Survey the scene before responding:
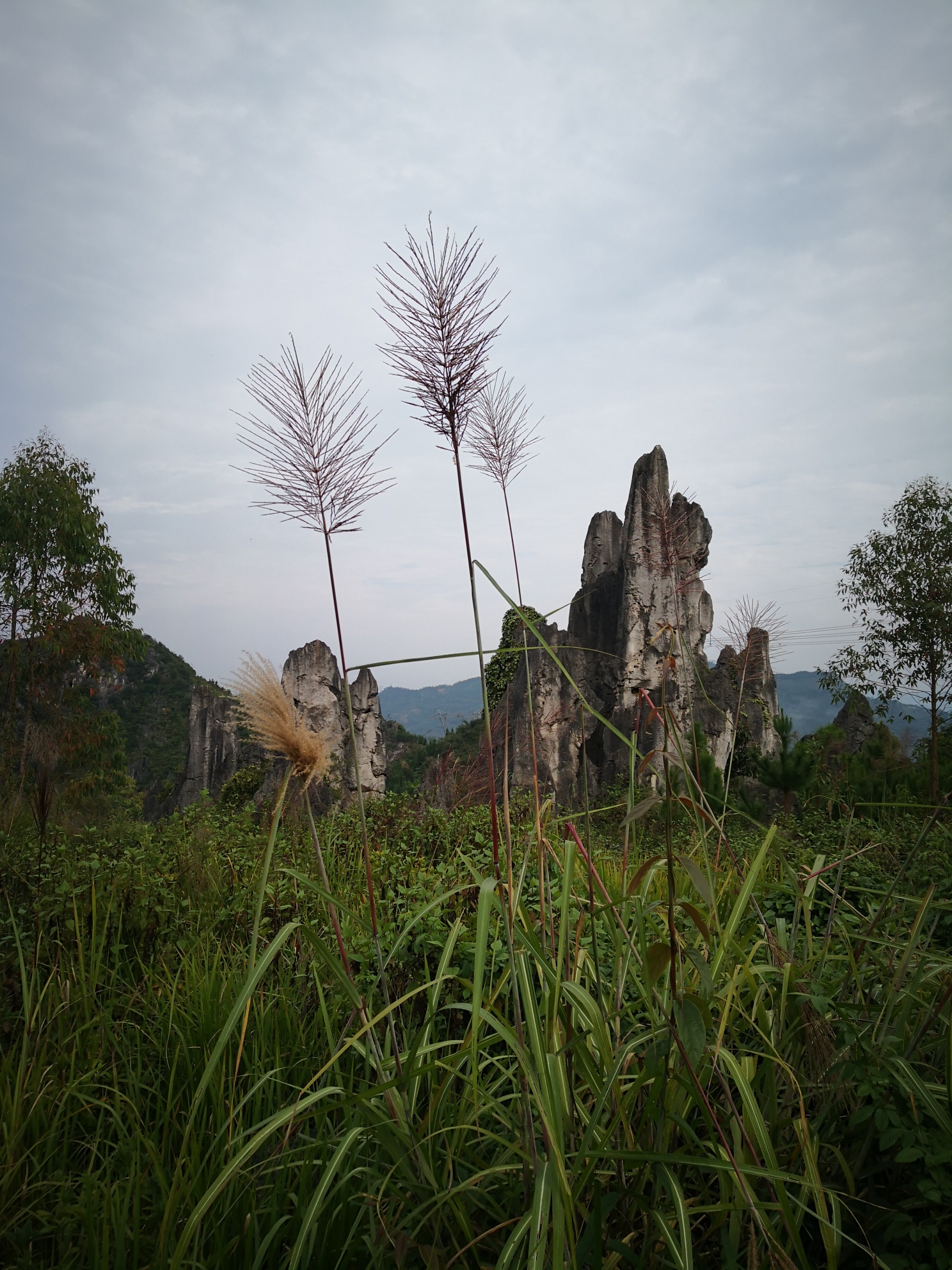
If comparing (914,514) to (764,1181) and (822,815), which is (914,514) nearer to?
(822,815)

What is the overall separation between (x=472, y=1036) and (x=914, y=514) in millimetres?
15474

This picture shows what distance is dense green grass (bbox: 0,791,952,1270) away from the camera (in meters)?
1.19

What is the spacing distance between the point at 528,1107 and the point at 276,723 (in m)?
0.87

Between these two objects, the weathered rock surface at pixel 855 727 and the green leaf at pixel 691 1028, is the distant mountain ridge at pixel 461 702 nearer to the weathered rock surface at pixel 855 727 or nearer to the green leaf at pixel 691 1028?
the weathered rock surface at pixel 855 727

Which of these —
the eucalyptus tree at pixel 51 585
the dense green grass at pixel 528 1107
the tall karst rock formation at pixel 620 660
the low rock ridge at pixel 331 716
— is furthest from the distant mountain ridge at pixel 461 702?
the dense green grass at pixel 528 1107

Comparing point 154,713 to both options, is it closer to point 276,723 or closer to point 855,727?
point 855,727

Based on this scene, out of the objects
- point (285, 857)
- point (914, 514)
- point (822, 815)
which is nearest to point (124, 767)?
point (285, 857)

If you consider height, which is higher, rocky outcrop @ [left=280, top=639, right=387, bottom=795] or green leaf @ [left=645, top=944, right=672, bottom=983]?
rocky outcrop @ [left=280, top=639, right=387, bottom=795]

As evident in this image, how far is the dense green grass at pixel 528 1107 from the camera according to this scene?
3.89ft

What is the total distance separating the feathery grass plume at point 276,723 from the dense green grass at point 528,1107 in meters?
0.34

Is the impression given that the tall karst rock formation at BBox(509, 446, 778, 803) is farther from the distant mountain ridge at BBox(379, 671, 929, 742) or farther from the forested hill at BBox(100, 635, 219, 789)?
the distant mountain ridge at BBox(379, 671, 929, 742)

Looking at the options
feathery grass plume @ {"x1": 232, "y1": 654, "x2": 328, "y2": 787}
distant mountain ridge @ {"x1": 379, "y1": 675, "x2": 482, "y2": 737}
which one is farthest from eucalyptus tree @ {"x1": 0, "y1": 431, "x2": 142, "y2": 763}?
distant mountain ridge @ {"x1": 379, "y1": 675, "x2": 482, "y2": 737}

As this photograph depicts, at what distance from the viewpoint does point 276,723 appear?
1.38 m

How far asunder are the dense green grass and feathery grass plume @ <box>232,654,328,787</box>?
0.34 metres
